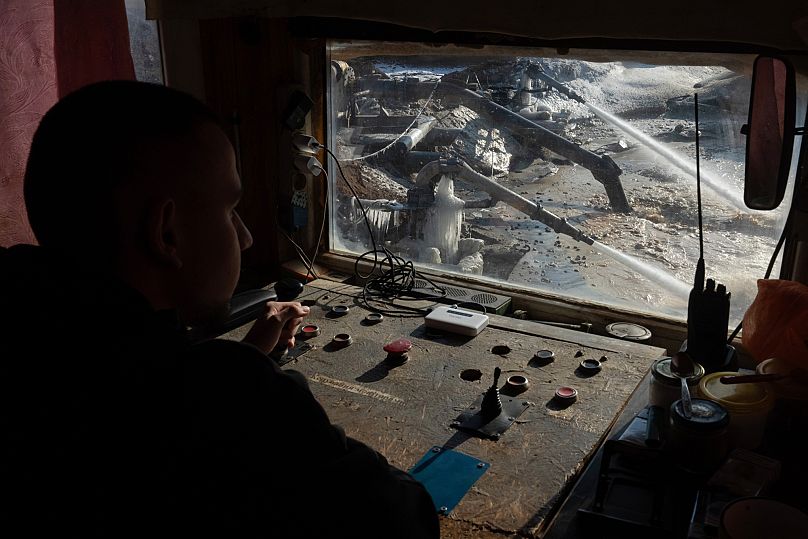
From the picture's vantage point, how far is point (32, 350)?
0.53 meters

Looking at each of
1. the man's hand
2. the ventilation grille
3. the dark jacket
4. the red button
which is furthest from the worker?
the ventilation grille

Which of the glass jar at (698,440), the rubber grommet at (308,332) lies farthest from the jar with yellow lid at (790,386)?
the rubber grommet at (308,332)

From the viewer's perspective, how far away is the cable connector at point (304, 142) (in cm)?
199

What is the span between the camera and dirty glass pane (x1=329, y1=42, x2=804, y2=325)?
1.58 m

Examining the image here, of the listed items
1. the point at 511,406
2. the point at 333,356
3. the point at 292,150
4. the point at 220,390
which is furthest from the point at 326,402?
the point at 292,150

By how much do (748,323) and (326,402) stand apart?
2.68 feet

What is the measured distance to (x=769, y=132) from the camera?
1.27 m

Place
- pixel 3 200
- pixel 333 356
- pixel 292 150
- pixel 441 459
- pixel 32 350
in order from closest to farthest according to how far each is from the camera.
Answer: pixel 32 350
pixel 441 459
pixel 333 356
pixel 3 200
pixel 292 150

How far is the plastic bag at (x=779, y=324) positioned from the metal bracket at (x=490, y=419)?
44 centimetres

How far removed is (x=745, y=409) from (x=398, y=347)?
669 mm

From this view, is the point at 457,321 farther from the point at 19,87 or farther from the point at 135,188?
the point at 19,87

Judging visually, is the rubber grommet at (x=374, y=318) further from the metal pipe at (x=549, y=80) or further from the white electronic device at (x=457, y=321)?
the metal pipe at (x=549, y=80)

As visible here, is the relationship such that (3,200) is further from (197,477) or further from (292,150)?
(197,477)

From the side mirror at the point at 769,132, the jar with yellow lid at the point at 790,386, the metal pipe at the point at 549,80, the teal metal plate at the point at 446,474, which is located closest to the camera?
the teal metal plate at the point at 446,474
